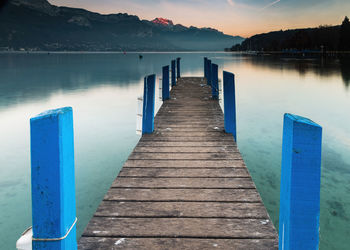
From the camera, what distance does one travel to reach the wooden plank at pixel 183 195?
3420 millimetres

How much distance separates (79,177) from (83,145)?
8.71 feet

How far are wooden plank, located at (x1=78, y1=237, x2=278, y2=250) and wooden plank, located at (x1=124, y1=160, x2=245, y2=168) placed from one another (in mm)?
1916

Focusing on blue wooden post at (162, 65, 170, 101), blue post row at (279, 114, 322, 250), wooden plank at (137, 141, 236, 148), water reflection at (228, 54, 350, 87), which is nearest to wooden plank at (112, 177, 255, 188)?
wooden plank at (137, 141, 236, 148)

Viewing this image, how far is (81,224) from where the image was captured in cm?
508

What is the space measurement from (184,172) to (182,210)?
1149mm

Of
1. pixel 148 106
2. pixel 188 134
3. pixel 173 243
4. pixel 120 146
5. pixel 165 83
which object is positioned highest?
pixel 165 83

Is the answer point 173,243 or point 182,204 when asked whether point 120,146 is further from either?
point 173,243

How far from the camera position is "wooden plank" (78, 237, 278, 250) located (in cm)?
256

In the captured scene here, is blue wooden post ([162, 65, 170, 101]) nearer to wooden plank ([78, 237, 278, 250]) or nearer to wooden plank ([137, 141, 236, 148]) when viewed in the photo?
wooden plank ([137, 141, 236, 148])

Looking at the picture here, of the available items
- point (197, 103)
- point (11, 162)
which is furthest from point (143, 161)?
point (197, 103)

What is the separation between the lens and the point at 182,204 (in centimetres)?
331

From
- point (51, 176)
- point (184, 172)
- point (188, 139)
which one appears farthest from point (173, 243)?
point (188, 139)

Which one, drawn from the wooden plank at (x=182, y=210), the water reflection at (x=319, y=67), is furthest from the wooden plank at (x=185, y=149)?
the water reflection at (x=319, y=67)

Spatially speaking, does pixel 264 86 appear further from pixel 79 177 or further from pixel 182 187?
pixel 182 187
